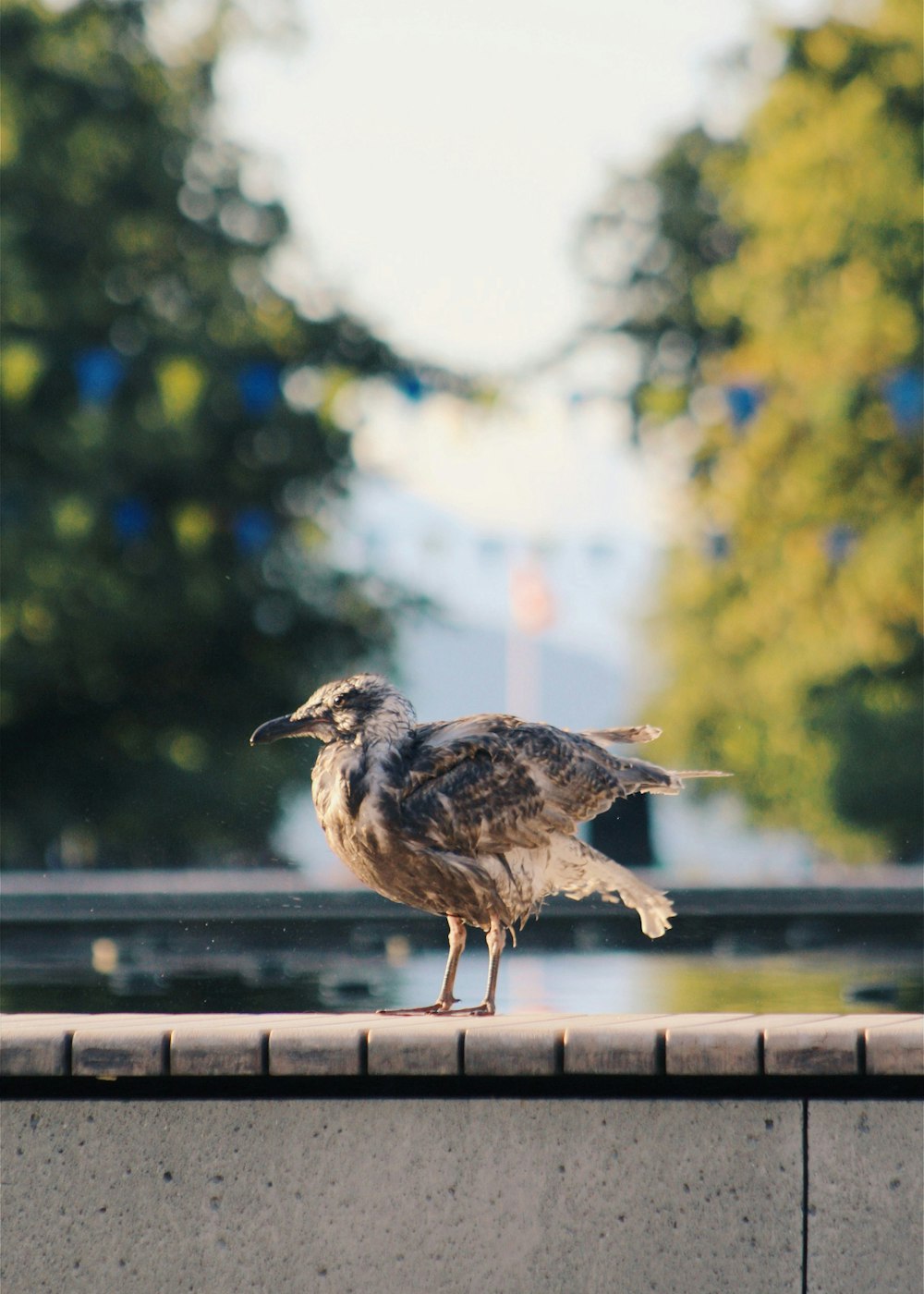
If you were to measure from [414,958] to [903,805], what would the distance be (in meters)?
16.1

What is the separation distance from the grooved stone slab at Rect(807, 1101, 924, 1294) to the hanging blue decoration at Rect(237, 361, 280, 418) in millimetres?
18074

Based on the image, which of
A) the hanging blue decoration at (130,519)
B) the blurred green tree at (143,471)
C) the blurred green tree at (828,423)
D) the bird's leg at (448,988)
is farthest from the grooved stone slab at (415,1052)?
the hanging blue decoration at (130,519)

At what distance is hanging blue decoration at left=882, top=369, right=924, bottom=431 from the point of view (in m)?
20.9

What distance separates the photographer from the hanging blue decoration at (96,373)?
2102 cm

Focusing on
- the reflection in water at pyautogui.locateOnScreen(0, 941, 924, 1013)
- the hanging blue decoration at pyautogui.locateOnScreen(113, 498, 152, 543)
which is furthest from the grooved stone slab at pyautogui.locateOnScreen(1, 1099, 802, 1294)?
the hanging blue decoration at pyautogui.locateOnScreen(113, 498, 152, 543)

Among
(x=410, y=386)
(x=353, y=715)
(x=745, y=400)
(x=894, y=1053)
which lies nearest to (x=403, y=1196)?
(x=894, y=1053)

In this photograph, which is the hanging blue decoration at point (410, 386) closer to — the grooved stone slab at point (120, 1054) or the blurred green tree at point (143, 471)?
the blurred green tree at point (143, 471)

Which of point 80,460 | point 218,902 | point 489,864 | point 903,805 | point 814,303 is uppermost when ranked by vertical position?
point 814,303

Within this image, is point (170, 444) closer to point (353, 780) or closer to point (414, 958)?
point (414, 958)

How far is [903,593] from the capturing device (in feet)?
69.6

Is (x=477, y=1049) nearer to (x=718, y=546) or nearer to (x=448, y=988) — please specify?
(x=448, y=988)

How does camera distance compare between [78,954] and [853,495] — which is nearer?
[78,954]

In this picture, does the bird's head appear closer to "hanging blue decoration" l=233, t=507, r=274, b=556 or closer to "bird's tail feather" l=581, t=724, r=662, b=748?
"bird's tail feather" l=581, t=724, r=662, b=748

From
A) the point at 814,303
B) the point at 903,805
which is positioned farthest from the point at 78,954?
the point at 903,805
